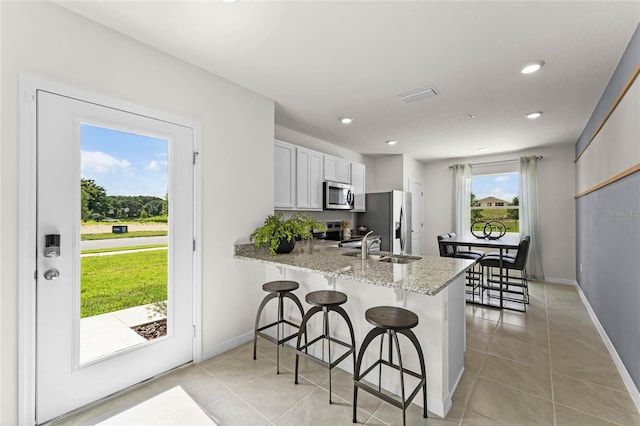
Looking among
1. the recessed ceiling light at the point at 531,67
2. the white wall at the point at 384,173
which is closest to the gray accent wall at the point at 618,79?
the recessed ceiling light at the point at 531,67

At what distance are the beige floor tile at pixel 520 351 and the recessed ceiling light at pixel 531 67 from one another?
2.50 metres

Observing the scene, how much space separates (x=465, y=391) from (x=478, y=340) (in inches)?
38.5

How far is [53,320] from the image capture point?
1706mm

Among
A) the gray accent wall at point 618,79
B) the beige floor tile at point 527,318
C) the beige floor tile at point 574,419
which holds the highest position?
the gray accent wall at point 618,79

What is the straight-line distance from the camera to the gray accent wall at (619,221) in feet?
6.46

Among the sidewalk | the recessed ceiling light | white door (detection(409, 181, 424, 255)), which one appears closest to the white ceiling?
the recessed ceiling light

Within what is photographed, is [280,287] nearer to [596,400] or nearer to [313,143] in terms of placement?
[596,400]

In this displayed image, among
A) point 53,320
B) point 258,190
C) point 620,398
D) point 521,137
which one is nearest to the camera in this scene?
point 53,320

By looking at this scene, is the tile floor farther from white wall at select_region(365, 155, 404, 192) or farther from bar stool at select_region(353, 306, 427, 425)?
white wall at select_region(365, 155, 404, 192)

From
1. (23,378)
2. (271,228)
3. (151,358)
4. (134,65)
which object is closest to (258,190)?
(271,228)

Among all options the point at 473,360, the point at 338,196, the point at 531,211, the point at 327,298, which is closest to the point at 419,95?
the point at 338,196

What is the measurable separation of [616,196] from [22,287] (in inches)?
169

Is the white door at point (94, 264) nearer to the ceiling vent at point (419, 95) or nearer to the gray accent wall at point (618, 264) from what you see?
the ceiling vent at point (419, 95)

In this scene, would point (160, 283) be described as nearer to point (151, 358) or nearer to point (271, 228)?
point (151, 358)
